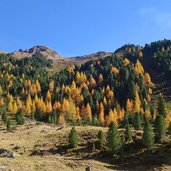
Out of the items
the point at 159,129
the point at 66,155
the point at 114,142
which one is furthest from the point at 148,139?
the point at 66,155

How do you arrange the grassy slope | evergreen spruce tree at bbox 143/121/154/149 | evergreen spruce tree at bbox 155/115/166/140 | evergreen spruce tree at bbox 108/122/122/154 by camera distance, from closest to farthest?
the grassy slope → evergreen spruce tree at bbox 108/122/122/154 → evergreen spruce tree at bbox 143/121/154/149 → evergreen spruce tree at bbox 155/115/166/140

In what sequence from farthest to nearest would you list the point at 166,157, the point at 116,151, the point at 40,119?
the point at 40,119, the point at 116,151, the point at 166,157

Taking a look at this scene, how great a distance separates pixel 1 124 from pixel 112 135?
81.9m

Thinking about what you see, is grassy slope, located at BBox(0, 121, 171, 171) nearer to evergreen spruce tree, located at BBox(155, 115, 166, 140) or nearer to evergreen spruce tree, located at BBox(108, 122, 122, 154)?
evergreen spruce tree, located at BBox(108, 122, 122, 154)

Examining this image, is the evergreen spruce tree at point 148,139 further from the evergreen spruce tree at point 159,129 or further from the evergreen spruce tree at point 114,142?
the evergreen spruce tree at point 114,142

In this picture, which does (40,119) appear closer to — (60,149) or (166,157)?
(60,149)

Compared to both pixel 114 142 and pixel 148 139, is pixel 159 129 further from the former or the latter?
pixel 114 142

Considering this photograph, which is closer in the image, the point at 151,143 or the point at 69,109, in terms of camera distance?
the point at 151,143

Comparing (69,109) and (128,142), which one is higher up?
(69,109)

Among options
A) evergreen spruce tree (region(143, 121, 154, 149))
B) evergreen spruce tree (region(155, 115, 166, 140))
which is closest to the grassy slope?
evergreen spruce tree (region(143, 121, 154, 149))

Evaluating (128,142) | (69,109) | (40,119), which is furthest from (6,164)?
(69,109)

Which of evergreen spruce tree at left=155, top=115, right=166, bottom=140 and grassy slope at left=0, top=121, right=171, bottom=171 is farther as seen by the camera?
evergreen spruce tree at left=155, top=115, right=166, bottom=140

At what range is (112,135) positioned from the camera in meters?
85.1

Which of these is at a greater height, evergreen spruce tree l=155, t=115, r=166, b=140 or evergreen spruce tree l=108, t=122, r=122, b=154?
evergreen spruce tree l=155, t=115, r=166, b=140
